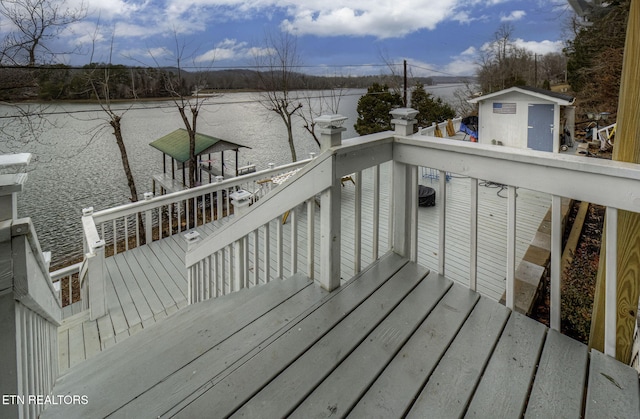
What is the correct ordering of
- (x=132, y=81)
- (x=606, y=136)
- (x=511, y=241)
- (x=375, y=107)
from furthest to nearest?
(x=375, y=107), (x=132, y=81), (x=606, y=136), (x=511, y=241)

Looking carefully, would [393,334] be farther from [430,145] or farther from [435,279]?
[430,145]

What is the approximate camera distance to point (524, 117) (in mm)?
7301

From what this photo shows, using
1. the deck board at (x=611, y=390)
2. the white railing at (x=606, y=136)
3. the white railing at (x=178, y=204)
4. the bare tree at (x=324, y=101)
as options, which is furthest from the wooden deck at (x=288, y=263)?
the bare tree at (x=324, y=101)

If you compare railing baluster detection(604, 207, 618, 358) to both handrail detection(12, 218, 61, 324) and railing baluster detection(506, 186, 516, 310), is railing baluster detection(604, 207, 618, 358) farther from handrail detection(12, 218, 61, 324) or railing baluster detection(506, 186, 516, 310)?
handrail detection(12, 218, 61, 324)

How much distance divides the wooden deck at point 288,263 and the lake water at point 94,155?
1546 millimetres

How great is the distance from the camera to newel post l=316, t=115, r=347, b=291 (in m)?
1.58

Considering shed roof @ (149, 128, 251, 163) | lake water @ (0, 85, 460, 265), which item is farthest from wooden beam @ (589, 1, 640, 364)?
shed roof @ (149, 128, 251, 163)

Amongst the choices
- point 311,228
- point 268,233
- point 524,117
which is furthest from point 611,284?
point 524,117

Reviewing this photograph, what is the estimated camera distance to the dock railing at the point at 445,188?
50.2 inches

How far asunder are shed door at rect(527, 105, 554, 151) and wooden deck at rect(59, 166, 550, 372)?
226 centimetres

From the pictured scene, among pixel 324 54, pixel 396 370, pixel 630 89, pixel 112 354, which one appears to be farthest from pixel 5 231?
pixel 324 54

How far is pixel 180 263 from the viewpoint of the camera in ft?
15.8

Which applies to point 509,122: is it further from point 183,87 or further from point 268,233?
point 183,87

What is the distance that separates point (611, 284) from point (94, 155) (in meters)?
15.1
